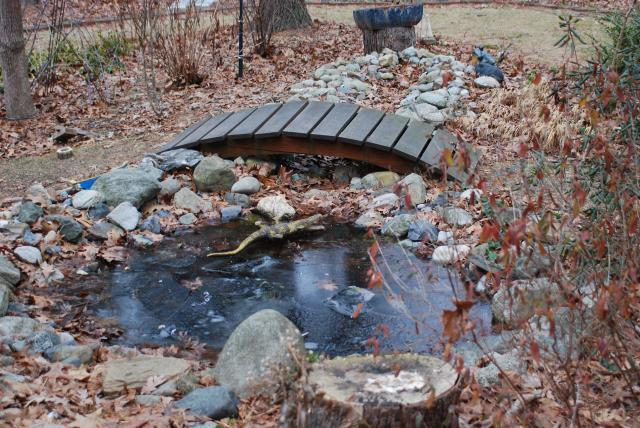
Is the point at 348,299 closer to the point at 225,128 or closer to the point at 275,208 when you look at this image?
the point at 275,208

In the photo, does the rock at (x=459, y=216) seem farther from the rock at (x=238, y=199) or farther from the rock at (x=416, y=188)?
the rock at (x=238, y=199)

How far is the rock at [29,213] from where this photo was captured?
248 inches

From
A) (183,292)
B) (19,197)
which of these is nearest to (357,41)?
(19,197)

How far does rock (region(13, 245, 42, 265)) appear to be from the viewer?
574cm

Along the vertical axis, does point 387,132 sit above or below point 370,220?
above

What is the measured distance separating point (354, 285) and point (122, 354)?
1.92 metres

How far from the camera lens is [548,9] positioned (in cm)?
1520

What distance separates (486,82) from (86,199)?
5.49 meters

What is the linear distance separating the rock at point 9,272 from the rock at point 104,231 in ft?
3.33

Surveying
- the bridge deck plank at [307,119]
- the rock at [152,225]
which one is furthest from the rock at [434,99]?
the rock at [152,225]

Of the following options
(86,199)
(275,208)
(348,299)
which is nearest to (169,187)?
(86,199)

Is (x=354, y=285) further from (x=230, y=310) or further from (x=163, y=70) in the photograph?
(x=163, y=70)

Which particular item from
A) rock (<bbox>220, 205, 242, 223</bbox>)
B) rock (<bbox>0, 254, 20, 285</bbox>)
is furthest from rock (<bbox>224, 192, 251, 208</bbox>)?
rock (<bbox>0, 254, 20, 285</bbox>)

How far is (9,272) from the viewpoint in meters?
5.35
